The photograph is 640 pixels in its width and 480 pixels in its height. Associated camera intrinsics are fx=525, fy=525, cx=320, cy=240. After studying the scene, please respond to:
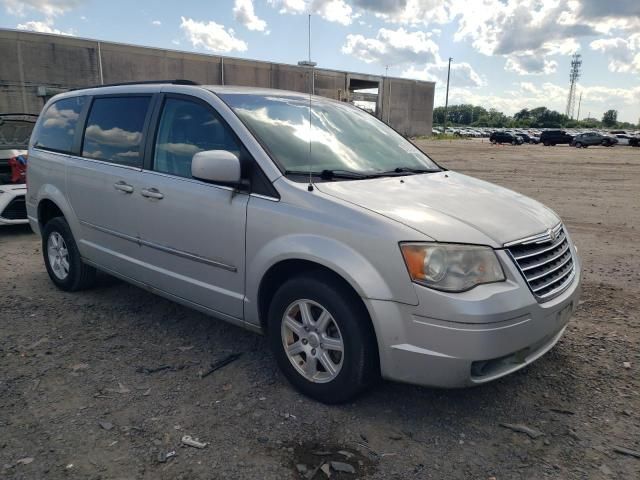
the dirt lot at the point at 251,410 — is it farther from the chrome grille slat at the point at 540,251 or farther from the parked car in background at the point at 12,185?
the parked car in background at the point at 12,185

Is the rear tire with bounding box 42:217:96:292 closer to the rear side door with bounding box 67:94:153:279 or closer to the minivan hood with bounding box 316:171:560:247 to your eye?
the rear side door with bounding box 67:94:153:279

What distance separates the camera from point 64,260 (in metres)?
4.96

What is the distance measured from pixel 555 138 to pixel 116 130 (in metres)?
50.2

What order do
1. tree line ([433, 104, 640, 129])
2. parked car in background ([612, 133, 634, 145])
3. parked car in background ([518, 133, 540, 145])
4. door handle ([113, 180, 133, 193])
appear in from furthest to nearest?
tree line ([433, 104, 640, 129])
parked car in background ([518, 133, 540, 145])
parked car in background ([612, 133, 634, 145])
door handle ([113, 180, 133, 193])

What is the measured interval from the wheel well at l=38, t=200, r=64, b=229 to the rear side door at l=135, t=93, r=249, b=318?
5.47 feet

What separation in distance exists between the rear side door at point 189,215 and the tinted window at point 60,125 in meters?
1.38

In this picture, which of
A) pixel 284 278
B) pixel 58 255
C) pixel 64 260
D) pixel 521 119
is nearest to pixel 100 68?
pixel 58 255

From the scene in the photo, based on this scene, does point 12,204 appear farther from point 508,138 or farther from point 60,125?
point 508,138

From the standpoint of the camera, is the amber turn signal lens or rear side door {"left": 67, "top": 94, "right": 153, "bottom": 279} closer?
the amber turn signal lens

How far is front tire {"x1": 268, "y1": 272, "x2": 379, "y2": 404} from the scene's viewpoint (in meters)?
2.74

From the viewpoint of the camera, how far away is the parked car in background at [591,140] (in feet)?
147

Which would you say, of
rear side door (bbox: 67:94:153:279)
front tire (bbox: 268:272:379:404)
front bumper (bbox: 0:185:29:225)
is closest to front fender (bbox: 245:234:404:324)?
front tire (bbox: 268:272:379:404)

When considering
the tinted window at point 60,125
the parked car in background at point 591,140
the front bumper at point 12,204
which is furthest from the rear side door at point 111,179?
the parked car in background at point 591,140

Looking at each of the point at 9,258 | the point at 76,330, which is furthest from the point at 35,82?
the point at 76,330
